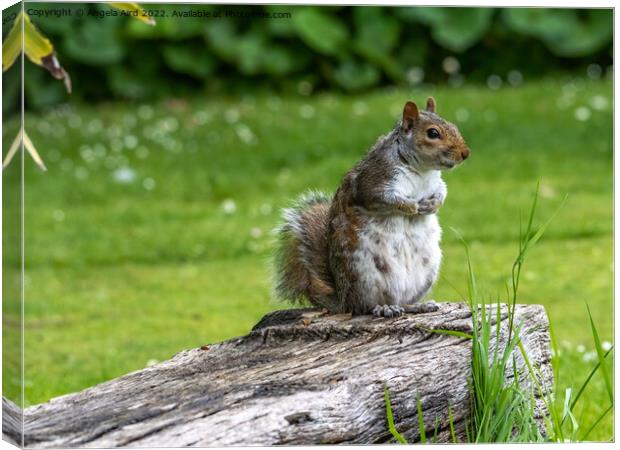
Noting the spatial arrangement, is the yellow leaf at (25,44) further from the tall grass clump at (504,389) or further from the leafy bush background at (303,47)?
the leafy bush background at (303,47)

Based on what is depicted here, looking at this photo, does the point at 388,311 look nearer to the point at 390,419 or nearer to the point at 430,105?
the point at 390,419

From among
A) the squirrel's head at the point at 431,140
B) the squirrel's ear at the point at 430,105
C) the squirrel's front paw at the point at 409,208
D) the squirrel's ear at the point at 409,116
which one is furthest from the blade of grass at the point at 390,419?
the squirrel's ear at the point at 430,105

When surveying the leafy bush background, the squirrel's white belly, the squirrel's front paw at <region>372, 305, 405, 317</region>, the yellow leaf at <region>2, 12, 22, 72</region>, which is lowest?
the squirrel's front paw at <region>372, 305, 405, 317</region>

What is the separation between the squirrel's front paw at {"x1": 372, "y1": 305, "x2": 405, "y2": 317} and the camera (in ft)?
12.5

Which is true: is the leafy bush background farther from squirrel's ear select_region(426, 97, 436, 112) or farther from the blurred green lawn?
squirrel's ear select_region(426, 97, 436, 112)

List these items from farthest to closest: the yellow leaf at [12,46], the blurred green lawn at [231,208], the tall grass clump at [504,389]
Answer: the blurred green lawn at [231,208], the tall grass clump at [504,389], the yellow leaf at [12,46]

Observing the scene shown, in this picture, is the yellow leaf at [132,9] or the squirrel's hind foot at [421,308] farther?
the squirrel's hind foot at [421,308]

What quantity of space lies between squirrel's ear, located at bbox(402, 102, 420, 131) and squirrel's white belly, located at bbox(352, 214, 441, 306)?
0.99 ft

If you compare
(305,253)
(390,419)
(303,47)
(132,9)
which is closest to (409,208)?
(305,253)

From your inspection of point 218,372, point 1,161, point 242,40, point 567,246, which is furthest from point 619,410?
point 242,40

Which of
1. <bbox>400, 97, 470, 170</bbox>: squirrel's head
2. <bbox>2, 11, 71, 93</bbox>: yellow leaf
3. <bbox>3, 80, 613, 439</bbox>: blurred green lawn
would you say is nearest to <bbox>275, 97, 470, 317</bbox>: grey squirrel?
<bbox>400, 97, 470, 170</bbox>: squirrel's head

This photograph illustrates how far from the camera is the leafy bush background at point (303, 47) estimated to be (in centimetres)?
1000

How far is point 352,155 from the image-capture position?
29.9ft

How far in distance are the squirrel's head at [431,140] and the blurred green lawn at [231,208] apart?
1.53 metres
